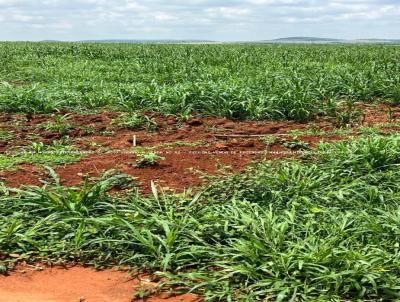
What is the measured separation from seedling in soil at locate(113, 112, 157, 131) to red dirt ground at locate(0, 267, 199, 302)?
11.4 feet

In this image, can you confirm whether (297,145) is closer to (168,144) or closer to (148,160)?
(168,144)

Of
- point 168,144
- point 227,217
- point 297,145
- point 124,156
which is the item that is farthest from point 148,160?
point 297,145

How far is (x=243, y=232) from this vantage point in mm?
3236

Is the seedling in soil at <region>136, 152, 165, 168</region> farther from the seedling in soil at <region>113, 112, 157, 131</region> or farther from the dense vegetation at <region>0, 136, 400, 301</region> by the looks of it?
the seedling in soil at <region>113, 112, 157, 131</region>

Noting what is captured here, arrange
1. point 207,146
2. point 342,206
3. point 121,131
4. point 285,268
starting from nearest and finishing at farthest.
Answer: point 285,268 < point 342,206 < point 207,146 < point 121,131

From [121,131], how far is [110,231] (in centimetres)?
303

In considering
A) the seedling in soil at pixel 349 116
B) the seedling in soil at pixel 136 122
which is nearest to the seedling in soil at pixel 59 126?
the seedling in soil at pixel 136 122

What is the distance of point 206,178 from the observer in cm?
435

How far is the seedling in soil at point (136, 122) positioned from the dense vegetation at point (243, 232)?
7.35ft

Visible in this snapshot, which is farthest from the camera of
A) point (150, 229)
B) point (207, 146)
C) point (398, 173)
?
point (207, 146)

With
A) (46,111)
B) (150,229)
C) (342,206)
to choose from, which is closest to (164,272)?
(150,229)

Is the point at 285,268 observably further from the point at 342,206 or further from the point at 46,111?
the point at 46,111

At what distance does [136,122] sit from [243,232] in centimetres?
347

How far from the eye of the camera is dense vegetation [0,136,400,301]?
8.95 ft
